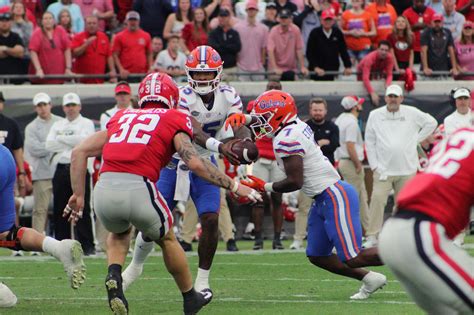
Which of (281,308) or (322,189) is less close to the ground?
(322,189)

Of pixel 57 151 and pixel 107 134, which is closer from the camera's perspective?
pixel 107 134

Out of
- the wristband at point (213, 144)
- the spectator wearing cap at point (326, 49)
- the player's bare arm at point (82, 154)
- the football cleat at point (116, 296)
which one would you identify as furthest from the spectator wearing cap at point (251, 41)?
the football cleat at point (116, 296)

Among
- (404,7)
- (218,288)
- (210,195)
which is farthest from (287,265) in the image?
(404,7)

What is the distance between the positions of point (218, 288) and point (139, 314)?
5.76ft

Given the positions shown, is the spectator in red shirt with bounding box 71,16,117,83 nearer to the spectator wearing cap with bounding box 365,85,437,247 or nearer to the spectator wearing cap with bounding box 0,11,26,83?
the spectator wearing cap with bounding box 0,11,26,83

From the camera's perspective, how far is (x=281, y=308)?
26.7 feet

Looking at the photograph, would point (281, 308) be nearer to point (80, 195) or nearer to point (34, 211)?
point (80, 195)

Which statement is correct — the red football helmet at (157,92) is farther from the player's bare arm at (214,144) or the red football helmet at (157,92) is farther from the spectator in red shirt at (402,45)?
the spectator in red shirt at (402,45)

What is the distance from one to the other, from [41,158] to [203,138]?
228 inches

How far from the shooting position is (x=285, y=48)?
643 inches

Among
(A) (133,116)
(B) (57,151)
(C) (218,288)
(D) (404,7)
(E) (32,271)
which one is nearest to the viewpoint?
(A) (133,116)

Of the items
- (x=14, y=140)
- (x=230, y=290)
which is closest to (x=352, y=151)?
(x=14, y=140)

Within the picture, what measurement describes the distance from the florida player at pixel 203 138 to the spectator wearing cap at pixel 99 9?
7.85 metres

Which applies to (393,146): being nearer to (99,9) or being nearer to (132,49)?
(132,49)
